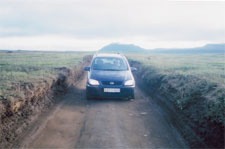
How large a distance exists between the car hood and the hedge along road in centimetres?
112

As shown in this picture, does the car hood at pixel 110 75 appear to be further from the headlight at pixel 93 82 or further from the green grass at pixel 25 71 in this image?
the green grass at pixel 25 71

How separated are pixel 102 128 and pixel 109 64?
4.91 m

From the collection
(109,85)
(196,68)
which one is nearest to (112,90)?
(109,85)

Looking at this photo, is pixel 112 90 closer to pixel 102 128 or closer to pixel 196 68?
pixel 102 128

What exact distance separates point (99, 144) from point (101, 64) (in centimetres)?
574

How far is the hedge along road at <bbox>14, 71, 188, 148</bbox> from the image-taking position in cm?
475

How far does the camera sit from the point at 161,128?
5812 millimetres

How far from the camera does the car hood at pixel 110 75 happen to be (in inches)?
339

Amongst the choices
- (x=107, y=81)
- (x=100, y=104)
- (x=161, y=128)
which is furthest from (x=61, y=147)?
(x=107, y=81)

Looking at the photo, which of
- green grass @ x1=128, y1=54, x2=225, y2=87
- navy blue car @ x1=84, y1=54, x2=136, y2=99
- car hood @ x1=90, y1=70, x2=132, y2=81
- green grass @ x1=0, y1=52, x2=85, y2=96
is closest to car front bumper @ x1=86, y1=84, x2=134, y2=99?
navy blue car @ x1=84, y1=54, x2=136, y2=99

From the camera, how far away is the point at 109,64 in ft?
32.9

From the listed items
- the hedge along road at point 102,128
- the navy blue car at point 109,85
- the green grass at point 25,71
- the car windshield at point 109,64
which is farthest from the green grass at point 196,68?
the green grass at point 25,71

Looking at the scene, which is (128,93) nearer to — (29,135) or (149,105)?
(149,105)

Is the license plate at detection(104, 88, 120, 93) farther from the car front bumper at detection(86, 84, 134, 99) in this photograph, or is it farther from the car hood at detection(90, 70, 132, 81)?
the car hood at detection(90, 70, 132, 81)
